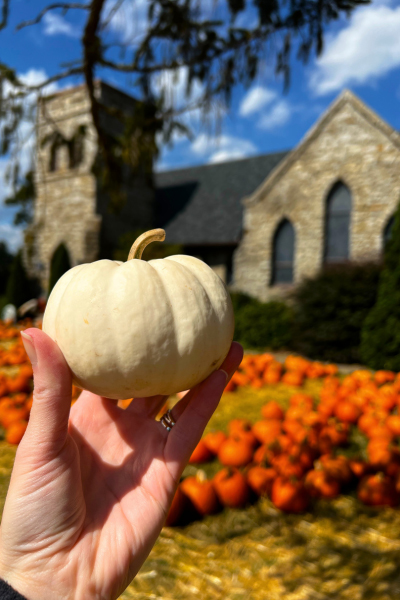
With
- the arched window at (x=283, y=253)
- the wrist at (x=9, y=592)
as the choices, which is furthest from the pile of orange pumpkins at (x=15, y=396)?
the arched window at (x=283, y=253)

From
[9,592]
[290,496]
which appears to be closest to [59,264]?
[290,496]

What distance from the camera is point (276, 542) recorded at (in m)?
2.69

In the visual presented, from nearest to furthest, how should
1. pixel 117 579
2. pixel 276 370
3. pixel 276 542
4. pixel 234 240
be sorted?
pixel 117 579 < pixel 276 542 < pixel 276 370 < pixel 234 240

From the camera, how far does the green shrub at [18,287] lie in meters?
18.6

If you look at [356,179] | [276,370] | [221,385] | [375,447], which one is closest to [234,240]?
[356,179]

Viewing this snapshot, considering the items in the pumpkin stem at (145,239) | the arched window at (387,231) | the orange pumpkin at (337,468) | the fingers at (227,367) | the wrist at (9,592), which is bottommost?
the orange pumpkin at (337,468)

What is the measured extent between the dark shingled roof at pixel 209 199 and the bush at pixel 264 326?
16.3 feet

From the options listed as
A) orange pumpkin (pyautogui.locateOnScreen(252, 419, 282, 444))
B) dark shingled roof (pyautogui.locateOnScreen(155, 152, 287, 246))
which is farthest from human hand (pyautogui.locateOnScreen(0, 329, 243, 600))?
dark shingled roof (pyautogui.locateOnScreen(155, 152, 287, 246))

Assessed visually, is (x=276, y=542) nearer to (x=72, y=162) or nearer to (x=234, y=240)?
(x=72, y=162)

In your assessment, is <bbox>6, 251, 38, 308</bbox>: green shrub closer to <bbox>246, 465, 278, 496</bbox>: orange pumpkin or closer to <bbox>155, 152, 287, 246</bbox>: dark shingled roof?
<bbox>155, 152, 287, 246</bbox>: dark shingled roof

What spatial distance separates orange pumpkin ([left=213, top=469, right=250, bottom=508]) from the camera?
118 inches

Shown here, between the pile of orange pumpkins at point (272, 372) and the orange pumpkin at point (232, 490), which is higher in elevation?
the pile of orange pumpkins at point (272, 372)

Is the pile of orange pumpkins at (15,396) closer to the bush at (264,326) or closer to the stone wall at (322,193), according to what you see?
the bush at (264,326)

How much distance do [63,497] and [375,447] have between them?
9.50 ft
